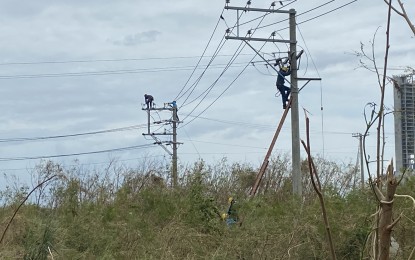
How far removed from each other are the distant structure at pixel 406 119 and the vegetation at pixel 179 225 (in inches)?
181

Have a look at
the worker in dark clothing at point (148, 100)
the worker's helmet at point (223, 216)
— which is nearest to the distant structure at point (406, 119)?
the worker's helmet at point (223, 216)

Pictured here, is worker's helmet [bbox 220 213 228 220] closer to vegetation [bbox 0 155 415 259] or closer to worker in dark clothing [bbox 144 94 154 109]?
vegetation [bbox 0 155 415 259]

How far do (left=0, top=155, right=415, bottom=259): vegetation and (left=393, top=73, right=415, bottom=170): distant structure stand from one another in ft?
15.1

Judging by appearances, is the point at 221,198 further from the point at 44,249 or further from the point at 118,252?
the point at 44,249

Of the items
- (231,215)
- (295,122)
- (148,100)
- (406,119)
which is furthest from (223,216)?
(148,100)

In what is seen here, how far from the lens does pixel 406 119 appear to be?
12.3 feet

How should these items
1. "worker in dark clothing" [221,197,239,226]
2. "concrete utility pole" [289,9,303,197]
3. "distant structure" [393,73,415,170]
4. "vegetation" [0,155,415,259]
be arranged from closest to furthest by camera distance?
1. "distant structure" [393,73,415,170]
2. "vegetation" [0,155,415,259]
3. "worker in dark clothing" [221,197,239,226]
4. "concrete utility pole" [289,9,303,197]

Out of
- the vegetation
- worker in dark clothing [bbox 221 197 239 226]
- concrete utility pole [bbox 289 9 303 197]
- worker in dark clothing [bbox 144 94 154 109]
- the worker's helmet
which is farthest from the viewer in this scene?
worker in dark clothing [bbox 144 94 154 109]

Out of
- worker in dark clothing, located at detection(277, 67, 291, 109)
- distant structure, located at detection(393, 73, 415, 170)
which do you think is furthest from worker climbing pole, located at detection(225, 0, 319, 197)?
distant structure, located at detection(393, 73, 415, 170)

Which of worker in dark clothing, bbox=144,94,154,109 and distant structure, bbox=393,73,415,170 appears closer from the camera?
distant structure, bbox=393,73,415,170

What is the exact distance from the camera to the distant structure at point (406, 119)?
3.00m

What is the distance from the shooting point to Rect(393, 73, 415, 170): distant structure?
9.84ft

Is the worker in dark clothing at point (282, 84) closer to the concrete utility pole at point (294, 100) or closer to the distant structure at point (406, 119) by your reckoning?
the concrete utility pole at point (294, 100)

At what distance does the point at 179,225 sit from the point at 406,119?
10589 mm
